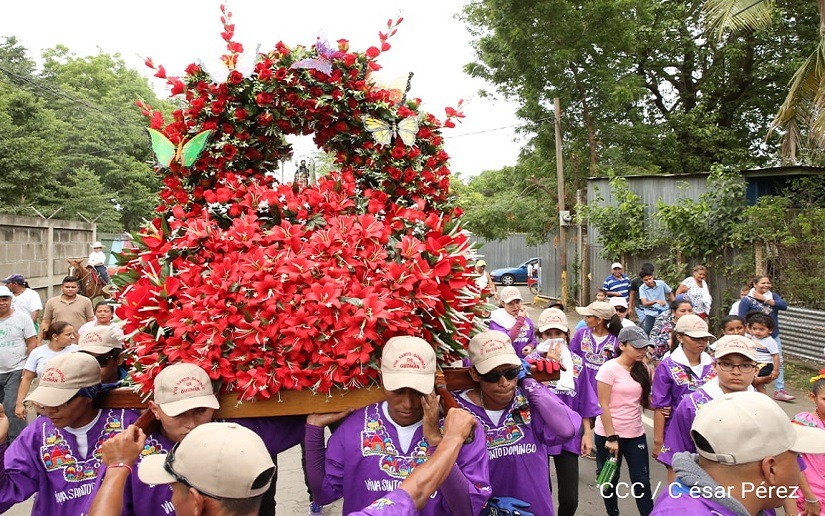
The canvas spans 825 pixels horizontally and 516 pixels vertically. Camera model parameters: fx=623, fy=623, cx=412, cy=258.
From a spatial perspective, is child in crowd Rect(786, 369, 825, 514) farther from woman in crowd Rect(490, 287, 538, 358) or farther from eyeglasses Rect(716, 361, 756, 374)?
woman in crowd Rect(490, 287, 538, 358)

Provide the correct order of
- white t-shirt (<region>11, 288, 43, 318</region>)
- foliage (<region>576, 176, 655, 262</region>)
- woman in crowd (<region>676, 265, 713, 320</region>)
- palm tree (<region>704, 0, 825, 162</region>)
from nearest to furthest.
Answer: white t-shirt (<region>11, 288, 43, 318</region>) → palm tree (<region>704, 0, 825, 162</region>) → woman in crowd (<region>676, 265, 713, 320</region>) → foliage (<region>576, 176, 655, 262</region>)

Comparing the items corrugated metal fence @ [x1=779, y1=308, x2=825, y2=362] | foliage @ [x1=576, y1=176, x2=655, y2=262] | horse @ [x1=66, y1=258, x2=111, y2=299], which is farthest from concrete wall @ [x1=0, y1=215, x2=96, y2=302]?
corrugated metal fence @ [x1=779, y1=308, x2=825, y2=362]

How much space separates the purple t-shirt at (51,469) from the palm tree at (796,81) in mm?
9835

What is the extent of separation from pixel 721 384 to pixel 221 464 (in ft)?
10.0

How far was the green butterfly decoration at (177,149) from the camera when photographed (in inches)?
127

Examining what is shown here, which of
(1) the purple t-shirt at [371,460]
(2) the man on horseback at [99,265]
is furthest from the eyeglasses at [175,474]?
(2) the man on horseback at [99,265]

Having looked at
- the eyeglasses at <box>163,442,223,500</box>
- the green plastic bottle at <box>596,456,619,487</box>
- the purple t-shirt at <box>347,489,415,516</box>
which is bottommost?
the green plastic bottle at <box>596,456,619,487</box>

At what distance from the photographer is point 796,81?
9.82 metres

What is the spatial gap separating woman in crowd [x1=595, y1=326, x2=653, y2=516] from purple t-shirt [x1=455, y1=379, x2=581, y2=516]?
1591mm

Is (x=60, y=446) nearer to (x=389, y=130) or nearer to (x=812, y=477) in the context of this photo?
(x=389, y=130)

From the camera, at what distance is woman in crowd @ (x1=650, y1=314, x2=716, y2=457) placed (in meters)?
→ 4.36

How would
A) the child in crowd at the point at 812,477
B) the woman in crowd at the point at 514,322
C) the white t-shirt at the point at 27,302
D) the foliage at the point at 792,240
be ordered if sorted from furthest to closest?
the foliage at the point at 792,240 < the white t-shirt at the point at 27,302 < the woman in crowd at the point at 514,322 < the child in crowd at the point at 812,477

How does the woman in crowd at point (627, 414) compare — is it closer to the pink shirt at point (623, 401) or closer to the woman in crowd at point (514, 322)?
the pink shirt at point (623, 401)

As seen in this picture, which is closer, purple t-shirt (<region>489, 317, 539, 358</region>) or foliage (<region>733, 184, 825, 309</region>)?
purple t-shirt (<region>489, 317, 539, 358</region>)
